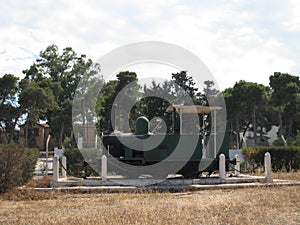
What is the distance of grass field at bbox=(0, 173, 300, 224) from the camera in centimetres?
799

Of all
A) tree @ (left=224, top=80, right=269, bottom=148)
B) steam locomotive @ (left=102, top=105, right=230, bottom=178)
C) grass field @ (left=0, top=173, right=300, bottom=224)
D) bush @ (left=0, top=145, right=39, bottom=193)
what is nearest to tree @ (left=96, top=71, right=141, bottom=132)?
steam locomotive @ (left=102, top=105, right=230, bottom=178)

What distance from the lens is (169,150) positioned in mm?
15844

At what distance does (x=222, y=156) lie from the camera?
15.6 meters

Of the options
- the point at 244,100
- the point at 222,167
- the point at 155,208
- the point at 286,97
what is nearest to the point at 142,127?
the point at 222,167

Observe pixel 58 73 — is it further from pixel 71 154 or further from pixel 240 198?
pixel 240 198

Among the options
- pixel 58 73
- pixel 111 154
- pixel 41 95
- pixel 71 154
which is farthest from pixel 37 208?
pixel 58 73

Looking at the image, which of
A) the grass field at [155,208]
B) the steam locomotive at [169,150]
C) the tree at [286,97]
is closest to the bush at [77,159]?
the steam locomotive at [169,150]

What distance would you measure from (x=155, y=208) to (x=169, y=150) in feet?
21.2

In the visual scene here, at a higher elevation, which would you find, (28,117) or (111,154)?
(28,117)

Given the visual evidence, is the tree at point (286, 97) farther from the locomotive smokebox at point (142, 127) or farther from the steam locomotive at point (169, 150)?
the locomotive smokebox at point (142, 127)

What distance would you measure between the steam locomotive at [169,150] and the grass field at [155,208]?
2.80 meters

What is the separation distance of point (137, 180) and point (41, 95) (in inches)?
1040

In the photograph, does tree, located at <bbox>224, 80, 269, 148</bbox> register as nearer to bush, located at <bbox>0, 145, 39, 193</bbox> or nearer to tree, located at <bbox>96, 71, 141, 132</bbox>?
tree, located at <bbox>96, 71, 141, 132</bbox>

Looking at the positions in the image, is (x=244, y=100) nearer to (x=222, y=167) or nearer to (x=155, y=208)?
(x=222, y=167)
